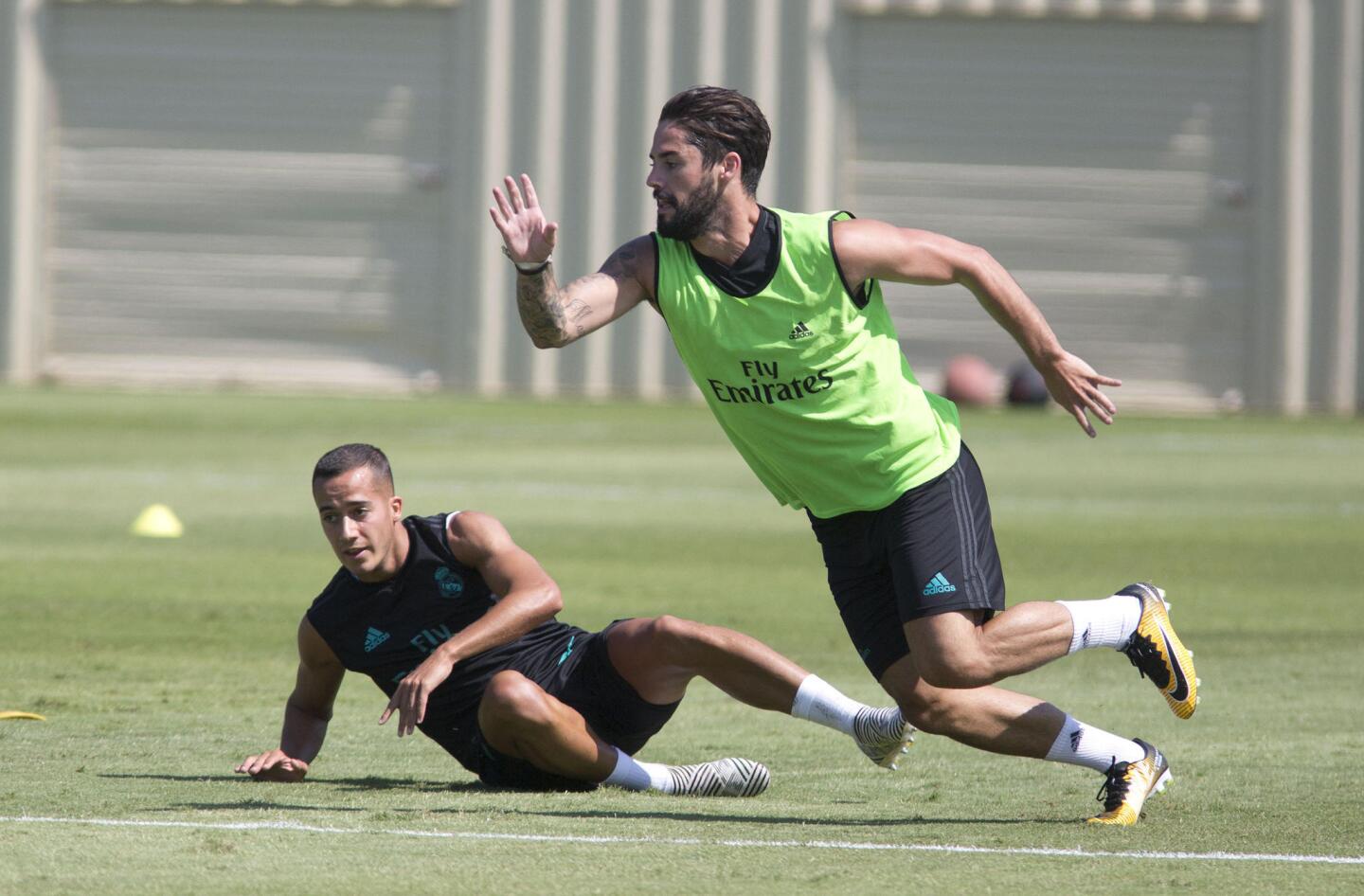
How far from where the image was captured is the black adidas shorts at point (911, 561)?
20.4ft

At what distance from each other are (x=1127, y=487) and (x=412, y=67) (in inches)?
605

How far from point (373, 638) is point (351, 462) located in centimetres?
55

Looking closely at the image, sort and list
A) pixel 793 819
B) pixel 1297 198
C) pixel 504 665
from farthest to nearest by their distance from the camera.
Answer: pixel 1297 198
pixel 504 665
pixel 793 819

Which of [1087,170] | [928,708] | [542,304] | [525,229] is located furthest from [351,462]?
[1087,170]

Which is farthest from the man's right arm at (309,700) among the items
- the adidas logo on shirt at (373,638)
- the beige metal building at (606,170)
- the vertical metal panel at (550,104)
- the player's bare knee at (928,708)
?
the vertical metal panel at (550,104)

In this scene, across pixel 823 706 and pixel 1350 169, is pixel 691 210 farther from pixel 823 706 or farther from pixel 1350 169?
pixel 1350 169

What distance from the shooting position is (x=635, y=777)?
22.0 feet

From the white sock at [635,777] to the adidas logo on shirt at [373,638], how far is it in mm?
771

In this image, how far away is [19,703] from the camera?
8.21 m

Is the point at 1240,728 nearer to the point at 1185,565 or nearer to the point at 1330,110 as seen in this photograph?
the point at 1185,565

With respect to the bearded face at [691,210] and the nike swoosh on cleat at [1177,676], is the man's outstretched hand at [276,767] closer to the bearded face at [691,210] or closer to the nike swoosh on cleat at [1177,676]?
the bearded face at [691,210]

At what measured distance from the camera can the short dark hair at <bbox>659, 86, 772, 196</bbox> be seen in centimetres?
638

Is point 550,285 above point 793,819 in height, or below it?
above

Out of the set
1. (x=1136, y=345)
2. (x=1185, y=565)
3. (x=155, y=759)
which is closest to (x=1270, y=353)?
(x=1136, y=345)
